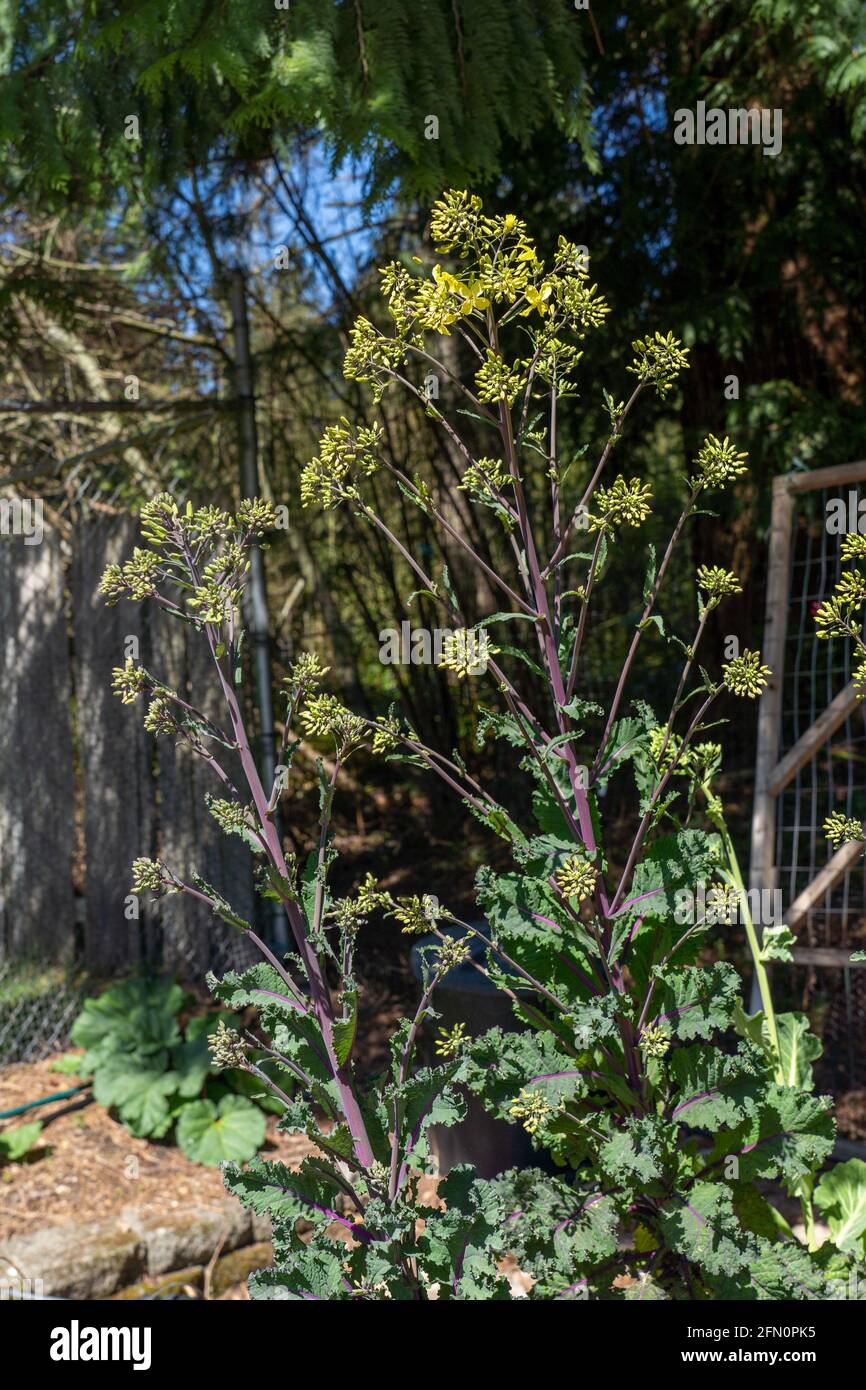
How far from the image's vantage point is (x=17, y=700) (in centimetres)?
479

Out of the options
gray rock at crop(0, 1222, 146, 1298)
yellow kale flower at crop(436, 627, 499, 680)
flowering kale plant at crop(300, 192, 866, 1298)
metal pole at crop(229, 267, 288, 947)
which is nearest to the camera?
yellow kale flower at crop(436, 627, 499, 680)

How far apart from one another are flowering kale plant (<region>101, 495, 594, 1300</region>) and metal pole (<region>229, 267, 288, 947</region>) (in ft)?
8.64

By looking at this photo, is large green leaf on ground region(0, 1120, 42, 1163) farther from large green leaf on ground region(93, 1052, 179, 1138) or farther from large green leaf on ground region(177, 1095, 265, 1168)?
large green leaf on ground region(177, 1095, 265, 1168)

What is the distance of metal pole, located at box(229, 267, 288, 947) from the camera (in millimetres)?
4297

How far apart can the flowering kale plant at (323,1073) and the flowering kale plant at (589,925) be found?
2 cm

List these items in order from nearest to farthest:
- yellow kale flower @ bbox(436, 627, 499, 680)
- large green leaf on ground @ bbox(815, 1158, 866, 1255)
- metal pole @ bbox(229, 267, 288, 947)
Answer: yellow kale flower @ bbox(436, 627, 499, 680)
large green leaf on ground @ bbox(815, 1158, 866, 1255)
metal pole @ bbox(229, 267, 288, 947)

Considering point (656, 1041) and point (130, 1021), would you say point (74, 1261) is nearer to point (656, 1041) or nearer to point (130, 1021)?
point (130, 1021)

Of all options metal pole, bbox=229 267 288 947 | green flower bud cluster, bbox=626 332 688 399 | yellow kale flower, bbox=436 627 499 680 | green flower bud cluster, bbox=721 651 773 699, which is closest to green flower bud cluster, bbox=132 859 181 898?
yellow kale flower, bbox=436 627 499 680

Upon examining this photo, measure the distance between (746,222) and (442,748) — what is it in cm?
286

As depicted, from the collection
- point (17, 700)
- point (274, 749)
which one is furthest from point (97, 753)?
point (274, 749)

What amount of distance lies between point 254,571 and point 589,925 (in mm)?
2969

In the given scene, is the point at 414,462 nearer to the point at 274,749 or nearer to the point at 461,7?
the point at 274,749

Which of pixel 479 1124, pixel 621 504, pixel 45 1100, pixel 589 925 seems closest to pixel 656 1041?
pixel 589 925

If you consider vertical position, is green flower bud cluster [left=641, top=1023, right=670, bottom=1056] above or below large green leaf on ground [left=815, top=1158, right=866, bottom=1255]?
above
